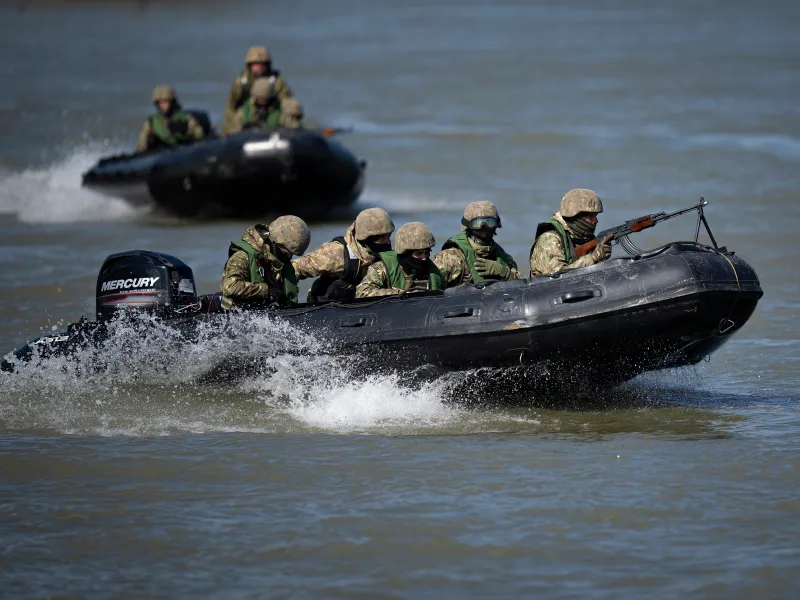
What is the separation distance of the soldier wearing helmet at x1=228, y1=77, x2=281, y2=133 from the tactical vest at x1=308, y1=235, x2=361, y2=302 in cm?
743

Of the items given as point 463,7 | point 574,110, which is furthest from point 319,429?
point 463,7

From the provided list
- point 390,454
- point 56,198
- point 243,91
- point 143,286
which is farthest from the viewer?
point 56,198

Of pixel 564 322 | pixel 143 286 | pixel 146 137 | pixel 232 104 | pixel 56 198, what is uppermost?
pixel 232 104

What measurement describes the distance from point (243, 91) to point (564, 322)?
9376 mm

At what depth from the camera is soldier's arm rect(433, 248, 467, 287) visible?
9883mm

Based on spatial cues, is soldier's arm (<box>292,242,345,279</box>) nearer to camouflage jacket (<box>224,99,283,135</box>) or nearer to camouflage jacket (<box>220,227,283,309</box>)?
camouflage jacket (<box>220,227,283,309</box>)

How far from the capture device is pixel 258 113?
17.4m

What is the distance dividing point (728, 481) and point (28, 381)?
4975 mm

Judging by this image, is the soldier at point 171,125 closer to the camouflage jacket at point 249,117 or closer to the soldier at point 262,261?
the camouflage jacket at point 249,117

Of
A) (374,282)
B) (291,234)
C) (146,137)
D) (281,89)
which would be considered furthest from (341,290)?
(146,137)

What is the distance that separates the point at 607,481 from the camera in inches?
308

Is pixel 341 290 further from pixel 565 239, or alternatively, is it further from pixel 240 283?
pixel 565 239

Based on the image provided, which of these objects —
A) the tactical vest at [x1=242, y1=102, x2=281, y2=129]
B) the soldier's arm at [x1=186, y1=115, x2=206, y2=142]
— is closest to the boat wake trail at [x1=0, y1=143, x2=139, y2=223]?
the soldier's arm at [x1=186, y1=115, x2=206, y2=142]

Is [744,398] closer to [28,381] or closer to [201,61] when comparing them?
[28,381]
